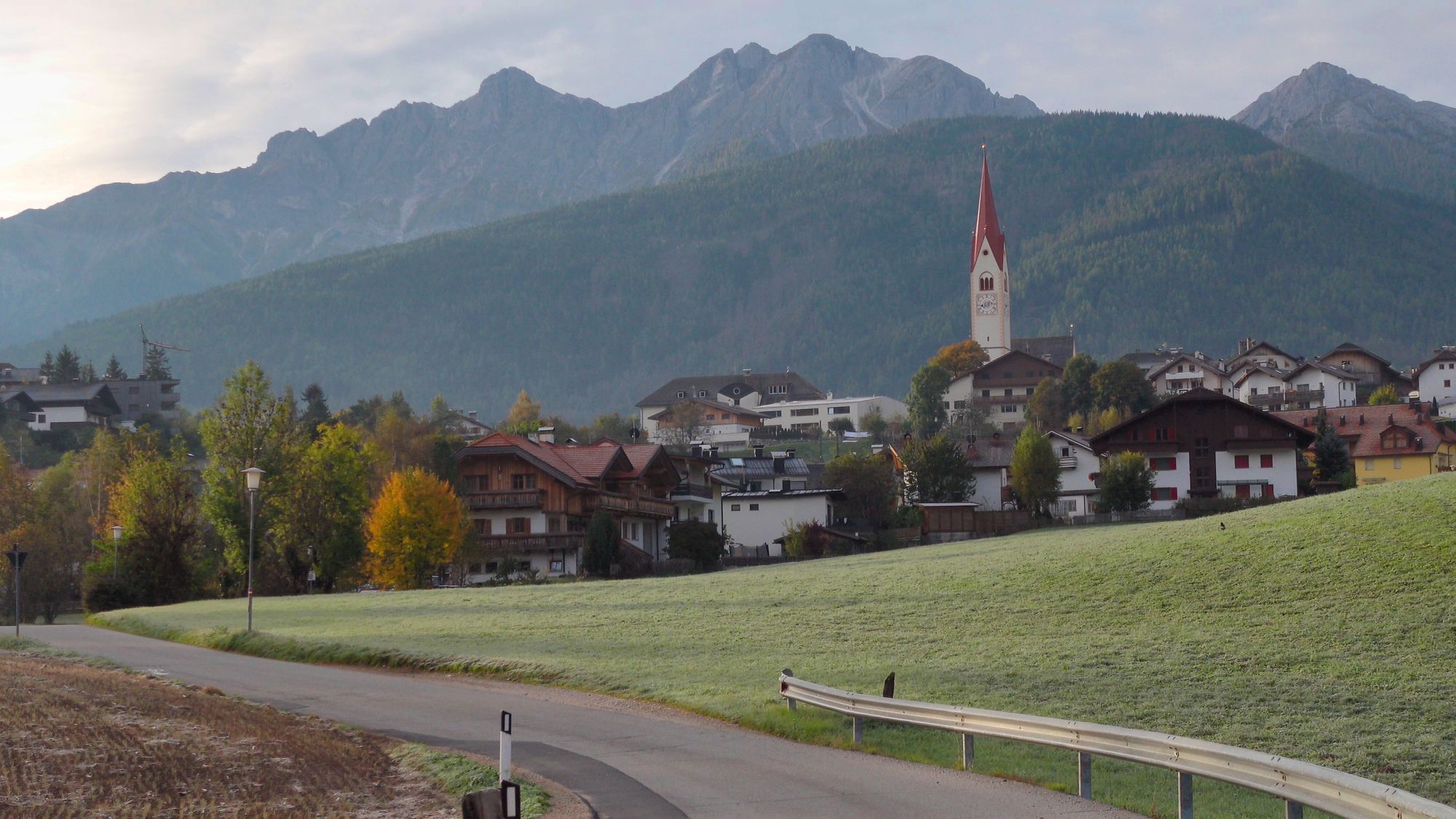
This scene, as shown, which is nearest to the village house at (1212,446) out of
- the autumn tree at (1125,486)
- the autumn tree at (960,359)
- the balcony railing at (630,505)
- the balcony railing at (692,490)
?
the autumn tree at (1125,486)

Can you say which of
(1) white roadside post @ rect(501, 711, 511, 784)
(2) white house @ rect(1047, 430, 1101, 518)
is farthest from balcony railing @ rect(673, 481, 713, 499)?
(1) white roadside post @ rect(501, 711, 511, 784)

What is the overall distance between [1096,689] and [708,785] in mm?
9547

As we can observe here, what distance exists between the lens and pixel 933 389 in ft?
553

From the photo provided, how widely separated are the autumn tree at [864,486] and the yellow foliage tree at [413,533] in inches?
1529

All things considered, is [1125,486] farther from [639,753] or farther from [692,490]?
[639,753]

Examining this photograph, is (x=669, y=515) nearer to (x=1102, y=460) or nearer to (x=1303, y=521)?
(x=1102, y=460)

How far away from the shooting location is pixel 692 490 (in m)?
101

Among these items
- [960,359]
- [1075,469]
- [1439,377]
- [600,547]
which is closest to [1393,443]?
[1075,469]

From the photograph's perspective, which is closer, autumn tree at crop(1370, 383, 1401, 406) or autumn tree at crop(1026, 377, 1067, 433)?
autumn tree at crop(1370, 383, 1401, 406)

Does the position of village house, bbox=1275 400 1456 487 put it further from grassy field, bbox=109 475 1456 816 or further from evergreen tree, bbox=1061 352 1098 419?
grassy field, bbox=109 475 1456 816

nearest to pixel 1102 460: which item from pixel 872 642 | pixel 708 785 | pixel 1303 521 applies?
pixel 1303 521

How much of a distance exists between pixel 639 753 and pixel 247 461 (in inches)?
2487

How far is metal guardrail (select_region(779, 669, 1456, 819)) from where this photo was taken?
13.1 meters

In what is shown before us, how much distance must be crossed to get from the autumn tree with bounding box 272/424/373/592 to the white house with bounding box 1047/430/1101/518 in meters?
49.5
